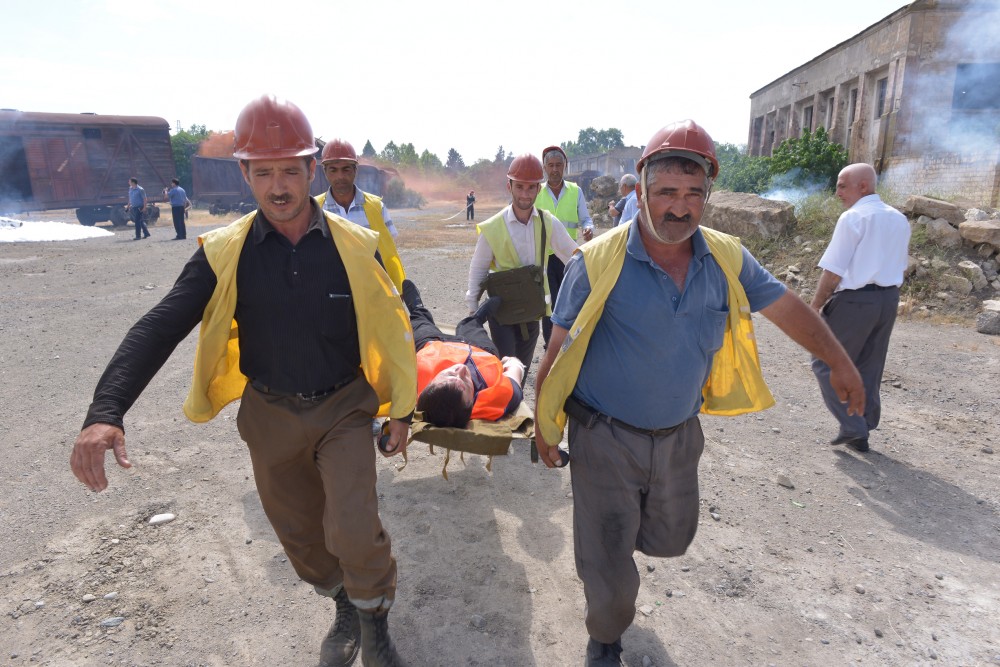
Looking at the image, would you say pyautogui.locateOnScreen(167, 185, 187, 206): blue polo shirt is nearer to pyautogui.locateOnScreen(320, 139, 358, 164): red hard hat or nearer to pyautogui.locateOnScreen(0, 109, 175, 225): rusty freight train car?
pyautogui.locateOnScreen(0, 109, 175, 225): rusty freight train car

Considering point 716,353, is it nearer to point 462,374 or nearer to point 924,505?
point 462,374

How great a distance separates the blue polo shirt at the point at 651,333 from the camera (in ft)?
7.28

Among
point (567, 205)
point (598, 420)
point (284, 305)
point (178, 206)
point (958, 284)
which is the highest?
point (567, 205)

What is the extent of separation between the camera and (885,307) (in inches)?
171

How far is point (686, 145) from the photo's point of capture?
6.98 feet

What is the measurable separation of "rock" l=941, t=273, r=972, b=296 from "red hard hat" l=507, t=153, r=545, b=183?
7.60 meters

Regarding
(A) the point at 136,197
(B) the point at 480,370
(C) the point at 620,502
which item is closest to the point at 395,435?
(C) the point at 620,502

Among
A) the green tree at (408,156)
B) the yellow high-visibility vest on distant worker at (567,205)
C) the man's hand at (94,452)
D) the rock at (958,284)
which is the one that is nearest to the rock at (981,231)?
the rock at (958,284)

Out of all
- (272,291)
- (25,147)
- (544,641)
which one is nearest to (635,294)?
(272,291)

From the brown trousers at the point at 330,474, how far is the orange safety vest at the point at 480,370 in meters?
1.19

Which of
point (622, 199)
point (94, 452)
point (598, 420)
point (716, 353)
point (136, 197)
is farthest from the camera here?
point (136, 197)

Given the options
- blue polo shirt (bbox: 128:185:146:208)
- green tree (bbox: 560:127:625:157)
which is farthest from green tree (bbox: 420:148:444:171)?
blue polo shirt (bbox: 128:185:146:208)

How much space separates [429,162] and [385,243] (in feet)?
212

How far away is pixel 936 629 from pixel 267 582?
10.2ft
